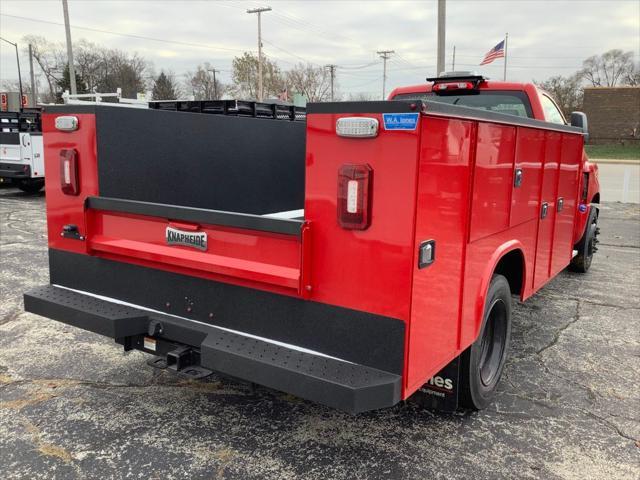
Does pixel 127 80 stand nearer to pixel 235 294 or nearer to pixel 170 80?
pixel 170 80

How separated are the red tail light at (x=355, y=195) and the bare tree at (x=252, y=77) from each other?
6373 cm

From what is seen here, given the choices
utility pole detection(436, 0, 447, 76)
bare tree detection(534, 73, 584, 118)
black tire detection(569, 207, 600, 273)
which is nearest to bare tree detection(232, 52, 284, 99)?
bare tree detection(534, 73, 584, 118)

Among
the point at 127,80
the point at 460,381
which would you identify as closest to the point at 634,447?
the point at 460,381

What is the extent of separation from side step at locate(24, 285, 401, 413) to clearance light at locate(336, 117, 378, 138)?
3.40ft

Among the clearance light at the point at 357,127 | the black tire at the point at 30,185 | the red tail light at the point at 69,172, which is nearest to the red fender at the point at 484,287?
the clearance light at the point at 357,127

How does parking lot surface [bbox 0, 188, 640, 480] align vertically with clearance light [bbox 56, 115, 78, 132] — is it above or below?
below

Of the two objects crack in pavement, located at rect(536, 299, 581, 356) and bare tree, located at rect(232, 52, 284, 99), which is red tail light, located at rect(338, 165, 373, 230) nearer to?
crack in pavement, located at rect(536, 299, 581, 356)

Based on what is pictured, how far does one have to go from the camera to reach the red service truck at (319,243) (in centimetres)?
245

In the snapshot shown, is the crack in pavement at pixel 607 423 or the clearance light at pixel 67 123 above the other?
the clearance light at pixel 67 123

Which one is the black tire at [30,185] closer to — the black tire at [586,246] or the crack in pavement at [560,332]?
the black tire at [586,246]

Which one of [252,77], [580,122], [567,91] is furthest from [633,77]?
[580,122]

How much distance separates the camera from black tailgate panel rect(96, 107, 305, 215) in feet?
11.6

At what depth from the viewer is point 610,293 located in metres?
6.73

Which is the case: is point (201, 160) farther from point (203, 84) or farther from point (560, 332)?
point (203, 84)
